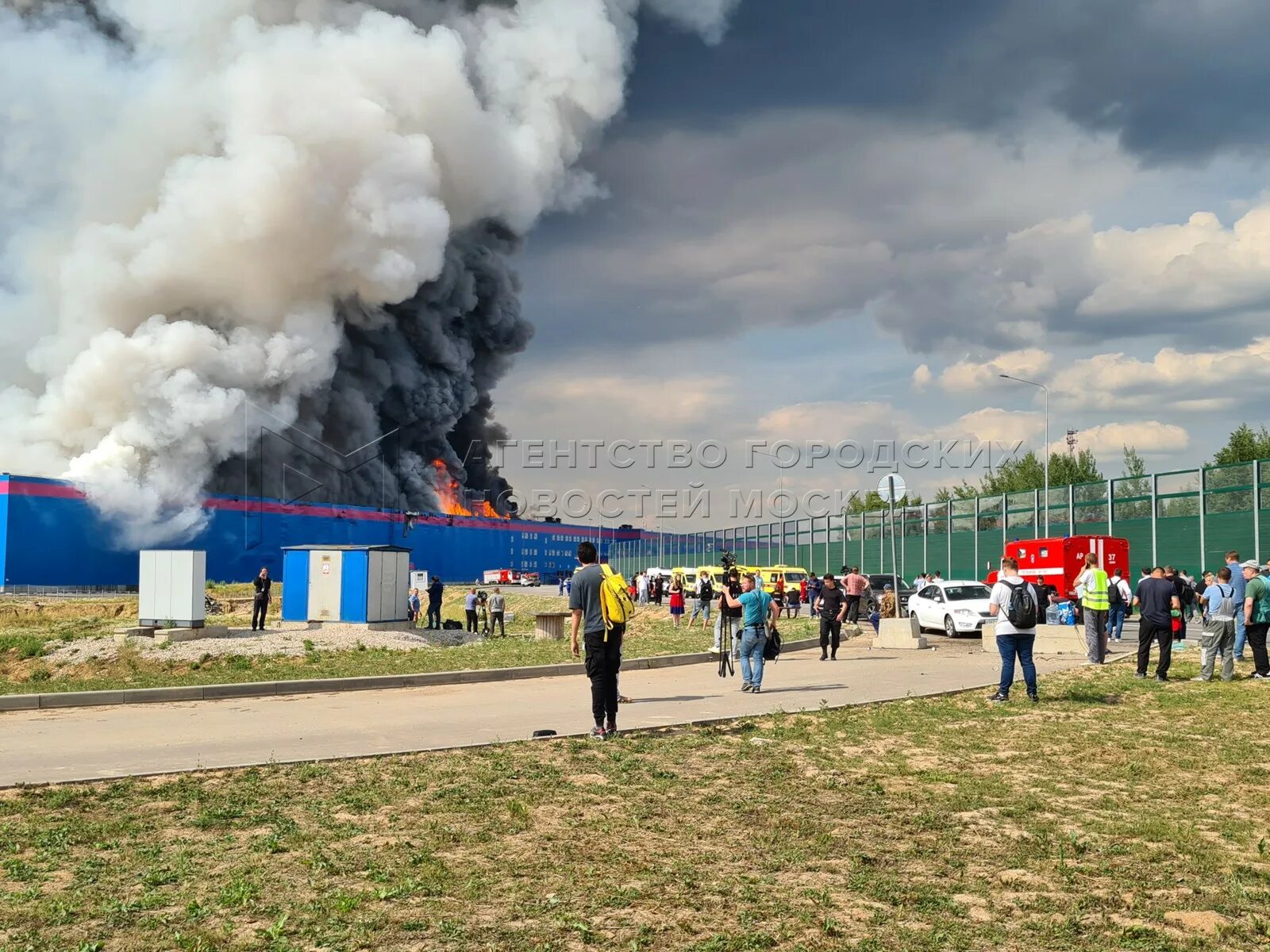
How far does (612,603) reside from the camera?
9.82 m

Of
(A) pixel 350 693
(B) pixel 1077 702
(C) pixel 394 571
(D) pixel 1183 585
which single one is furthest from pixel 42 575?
(B) pixel 1077 702

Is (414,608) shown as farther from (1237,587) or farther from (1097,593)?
(1237,587)

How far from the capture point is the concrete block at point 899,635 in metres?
22.7

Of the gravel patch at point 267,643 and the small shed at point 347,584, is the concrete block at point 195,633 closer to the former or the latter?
the gravel patch at point 267,643

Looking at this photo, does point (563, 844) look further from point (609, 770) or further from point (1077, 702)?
point (1077, 702)

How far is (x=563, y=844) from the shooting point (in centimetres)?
612

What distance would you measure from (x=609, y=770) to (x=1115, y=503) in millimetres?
30223

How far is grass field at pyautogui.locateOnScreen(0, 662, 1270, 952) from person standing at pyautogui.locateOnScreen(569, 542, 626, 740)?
50 centimetres

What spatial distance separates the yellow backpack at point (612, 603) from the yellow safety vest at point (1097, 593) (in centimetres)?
865

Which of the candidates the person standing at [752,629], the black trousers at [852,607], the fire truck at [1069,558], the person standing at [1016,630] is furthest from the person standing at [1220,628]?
the fire truck at [1069,558]

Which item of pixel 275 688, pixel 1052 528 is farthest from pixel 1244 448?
pixel 275 688

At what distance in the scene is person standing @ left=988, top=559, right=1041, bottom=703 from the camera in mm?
12156

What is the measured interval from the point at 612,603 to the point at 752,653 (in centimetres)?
468

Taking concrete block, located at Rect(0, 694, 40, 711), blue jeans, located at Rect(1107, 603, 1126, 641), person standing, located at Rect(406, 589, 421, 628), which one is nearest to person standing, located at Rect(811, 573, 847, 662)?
blue jeans, located at Rect(1107, 603, 1126, 641)
